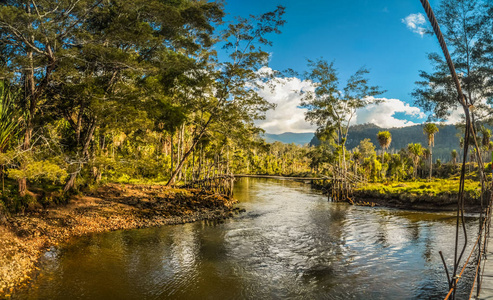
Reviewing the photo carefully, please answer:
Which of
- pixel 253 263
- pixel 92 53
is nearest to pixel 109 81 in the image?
pixel 92 53

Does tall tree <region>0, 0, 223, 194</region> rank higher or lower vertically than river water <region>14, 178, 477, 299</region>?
higher

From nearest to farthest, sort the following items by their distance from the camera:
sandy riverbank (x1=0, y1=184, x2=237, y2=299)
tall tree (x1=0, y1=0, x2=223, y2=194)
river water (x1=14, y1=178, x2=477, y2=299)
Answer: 1. river water (x1=14, y1=178, x2=477, y2=299)
2. sandy riverbank (x1=0, y1=184, x2=237, y2=299)
3. tall tree (x1=0, y1=0, x2=223, y2=194)

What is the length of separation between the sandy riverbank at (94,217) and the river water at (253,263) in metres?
0.62

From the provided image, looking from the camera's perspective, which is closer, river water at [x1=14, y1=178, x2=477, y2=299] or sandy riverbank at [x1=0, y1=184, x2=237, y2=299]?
river water at [x1=14, y1=178, x2=477, y2=299]

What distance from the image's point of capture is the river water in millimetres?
6832

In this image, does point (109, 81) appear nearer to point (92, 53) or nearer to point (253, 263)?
point (92, 53)

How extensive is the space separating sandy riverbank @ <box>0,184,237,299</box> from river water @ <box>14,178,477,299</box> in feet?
2.04

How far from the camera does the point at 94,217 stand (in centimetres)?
1252

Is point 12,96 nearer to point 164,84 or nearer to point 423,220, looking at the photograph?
point 164,84

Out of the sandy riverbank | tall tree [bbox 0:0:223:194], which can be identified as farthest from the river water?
tall tree [bbox 0:0:223:194]

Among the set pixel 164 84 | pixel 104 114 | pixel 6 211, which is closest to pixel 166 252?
pixel 6 211

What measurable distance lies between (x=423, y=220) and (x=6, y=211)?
1875cm

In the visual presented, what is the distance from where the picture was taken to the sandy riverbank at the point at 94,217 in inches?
300

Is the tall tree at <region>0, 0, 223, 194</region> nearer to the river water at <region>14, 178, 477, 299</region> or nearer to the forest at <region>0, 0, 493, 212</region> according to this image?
the forest at <region>0, 0, 493, 212</region>
